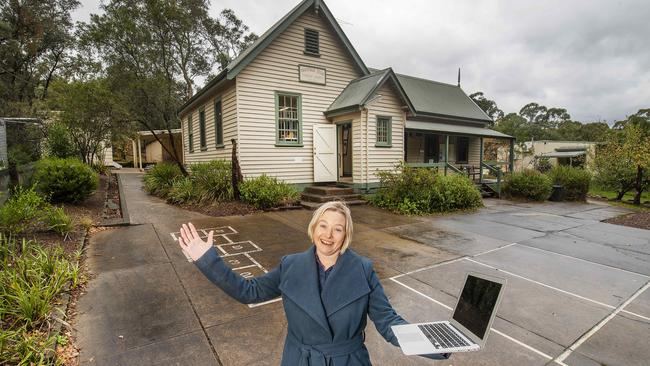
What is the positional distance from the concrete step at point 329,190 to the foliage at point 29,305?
7361 millimetres

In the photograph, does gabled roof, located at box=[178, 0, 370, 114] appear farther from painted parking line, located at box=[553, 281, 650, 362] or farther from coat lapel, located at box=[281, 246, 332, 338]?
painted parking line, located at box=[553, 281, 650, 362]

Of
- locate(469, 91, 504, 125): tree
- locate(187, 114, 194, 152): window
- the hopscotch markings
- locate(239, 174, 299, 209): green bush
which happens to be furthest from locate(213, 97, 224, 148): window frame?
locate(469, 91, 504, 125): tree

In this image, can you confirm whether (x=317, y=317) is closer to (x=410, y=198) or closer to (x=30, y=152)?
(x=410, y=198)

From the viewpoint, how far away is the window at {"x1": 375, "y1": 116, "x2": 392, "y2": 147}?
1159 cm

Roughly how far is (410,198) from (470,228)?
8.44 feet

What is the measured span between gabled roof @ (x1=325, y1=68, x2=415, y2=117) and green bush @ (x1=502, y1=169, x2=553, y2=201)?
6.58 m

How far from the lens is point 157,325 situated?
311 cm

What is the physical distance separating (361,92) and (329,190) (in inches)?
147

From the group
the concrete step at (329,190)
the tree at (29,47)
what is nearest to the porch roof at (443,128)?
the concrete step at (329,190)

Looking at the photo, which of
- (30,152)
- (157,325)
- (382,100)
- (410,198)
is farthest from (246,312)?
(30,152)

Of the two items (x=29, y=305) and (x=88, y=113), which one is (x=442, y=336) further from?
(x=88, y=113)

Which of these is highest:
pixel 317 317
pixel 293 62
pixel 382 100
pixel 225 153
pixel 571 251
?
pixel 293 62

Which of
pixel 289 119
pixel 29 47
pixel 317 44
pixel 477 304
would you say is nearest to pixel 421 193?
pixel 289 119

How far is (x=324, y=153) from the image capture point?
1164cm
